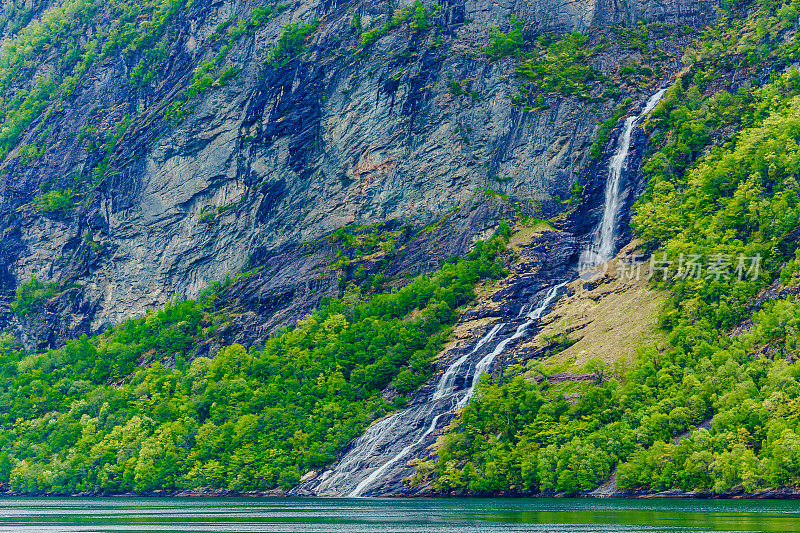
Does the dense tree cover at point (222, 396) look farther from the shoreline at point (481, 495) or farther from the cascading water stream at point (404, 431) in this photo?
the cascading water stream at point (404, 431)

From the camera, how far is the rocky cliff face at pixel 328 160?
554ft

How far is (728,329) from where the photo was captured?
11131 cm

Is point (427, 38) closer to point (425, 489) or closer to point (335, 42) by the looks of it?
point (335, 42)

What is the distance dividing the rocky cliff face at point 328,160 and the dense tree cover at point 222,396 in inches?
463

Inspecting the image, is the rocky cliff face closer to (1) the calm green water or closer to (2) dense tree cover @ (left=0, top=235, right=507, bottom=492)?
(2) dense tree cover @ (left=0, top=235, right=507, bottom=492)

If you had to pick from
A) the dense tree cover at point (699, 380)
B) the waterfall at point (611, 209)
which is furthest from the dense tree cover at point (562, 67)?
the dense tree cover at point (699, 380)

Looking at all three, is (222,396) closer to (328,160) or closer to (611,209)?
(328,160)

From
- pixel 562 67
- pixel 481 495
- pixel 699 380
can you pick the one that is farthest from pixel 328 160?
pixel 699 380

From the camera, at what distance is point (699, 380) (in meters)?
101

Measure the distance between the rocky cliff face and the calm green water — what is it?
74.4 metres

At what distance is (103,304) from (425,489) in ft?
356

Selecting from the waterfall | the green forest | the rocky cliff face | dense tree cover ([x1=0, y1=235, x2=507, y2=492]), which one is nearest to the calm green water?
the green forest

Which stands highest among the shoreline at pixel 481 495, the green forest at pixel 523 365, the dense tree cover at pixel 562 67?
the dense tree cover at pixel 562 67

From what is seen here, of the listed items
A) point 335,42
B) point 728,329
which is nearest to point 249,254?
point 335,42
